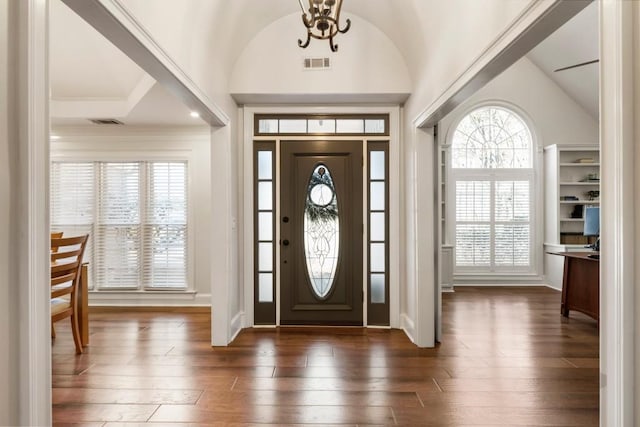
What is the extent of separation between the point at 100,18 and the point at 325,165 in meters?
2.89

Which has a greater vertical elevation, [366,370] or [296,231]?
[296,231]

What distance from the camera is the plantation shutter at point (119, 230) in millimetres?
5246

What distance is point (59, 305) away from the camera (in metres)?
3.48

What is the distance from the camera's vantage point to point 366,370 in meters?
3.16

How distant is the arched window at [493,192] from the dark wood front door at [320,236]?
3198 millimetres

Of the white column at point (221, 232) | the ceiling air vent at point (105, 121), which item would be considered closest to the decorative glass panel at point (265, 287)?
the white column at point (221, 232)

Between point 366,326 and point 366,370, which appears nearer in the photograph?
point 366,370

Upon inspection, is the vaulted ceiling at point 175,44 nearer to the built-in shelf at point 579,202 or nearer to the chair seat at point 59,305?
the chair seat at point 59,305

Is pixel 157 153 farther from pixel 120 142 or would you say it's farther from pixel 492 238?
pixel 492 238

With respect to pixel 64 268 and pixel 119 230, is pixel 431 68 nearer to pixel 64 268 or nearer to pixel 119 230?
pixel 64 268

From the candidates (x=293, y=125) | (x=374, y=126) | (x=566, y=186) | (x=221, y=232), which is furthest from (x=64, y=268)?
(x=566, y=186)

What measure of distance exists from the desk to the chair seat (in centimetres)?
543
